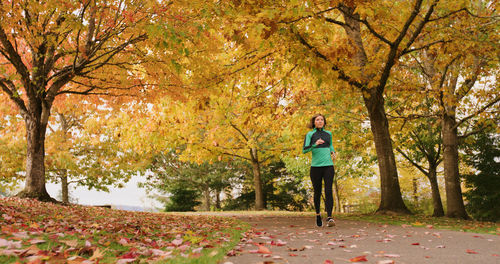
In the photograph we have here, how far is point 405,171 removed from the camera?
26.1 metres

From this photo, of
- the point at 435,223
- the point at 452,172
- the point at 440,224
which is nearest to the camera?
the point at 440,224

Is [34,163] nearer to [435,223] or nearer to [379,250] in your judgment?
[379,250]

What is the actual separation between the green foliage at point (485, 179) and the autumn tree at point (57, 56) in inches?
597

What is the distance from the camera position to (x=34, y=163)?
9977 millimetres

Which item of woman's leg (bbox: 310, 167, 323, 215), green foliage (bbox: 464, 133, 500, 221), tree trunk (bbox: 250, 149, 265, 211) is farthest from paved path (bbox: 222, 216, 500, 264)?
tree trunk (bbox: 250, 149, 265, 211)

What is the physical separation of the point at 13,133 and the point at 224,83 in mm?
14818

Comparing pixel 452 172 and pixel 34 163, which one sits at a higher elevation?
pixel 34 163

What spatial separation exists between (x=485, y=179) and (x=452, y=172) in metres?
5.03

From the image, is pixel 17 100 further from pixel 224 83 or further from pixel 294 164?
pixel 294 164

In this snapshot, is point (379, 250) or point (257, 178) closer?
point (379, 250)

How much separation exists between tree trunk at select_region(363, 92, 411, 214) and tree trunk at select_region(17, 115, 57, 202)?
990 centimetres

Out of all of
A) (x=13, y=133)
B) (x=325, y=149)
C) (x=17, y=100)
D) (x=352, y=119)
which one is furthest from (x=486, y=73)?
(x=13, y=133)

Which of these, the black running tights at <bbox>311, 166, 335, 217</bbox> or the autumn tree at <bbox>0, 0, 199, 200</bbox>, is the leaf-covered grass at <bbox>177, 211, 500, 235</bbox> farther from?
the autumn tree at <bbox>0, 0, 199, 200</bbox>

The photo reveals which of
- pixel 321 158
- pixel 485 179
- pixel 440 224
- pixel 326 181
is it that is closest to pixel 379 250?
pixel 326 181
